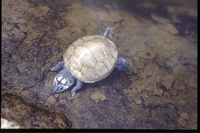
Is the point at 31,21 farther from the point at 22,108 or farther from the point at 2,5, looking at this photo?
the point at 22,108

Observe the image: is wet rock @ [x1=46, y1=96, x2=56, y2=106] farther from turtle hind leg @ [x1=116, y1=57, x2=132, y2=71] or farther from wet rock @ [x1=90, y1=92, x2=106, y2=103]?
turtle hind leg @ [x1=116, y1=57, x2=132, y2=71]

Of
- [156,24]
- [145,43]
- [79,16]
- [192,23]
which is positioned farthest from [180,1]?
[79,16]

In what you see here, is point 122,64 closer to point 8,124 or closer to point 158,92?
point 158,92

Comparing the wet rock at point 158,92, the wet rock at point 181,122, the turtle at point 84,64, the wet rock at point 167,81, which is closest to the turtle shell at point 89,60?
the turtle at point 84,64

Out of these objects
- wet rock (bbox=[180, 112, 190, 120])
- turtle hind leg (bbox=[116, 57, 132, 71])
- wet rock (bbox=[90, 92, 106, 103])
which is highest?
turtle hind leg (bbox=[116, 57, 132, 71])

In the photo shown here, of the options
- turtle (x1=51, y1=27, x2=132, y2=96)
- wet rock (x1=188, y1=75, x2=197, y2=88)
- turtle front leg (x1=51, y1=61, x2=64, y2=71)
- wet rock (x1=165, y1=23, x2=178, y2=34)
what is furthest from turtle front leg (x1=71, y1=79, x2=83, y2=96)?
wet rock (x1=165, y1=23, x2=178, y2=34)

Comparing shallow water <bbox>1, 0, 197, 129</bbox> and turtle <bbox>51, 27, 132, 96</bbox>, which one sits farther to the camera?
turtle <bbox>51, 27, 132, 96</bbox>
